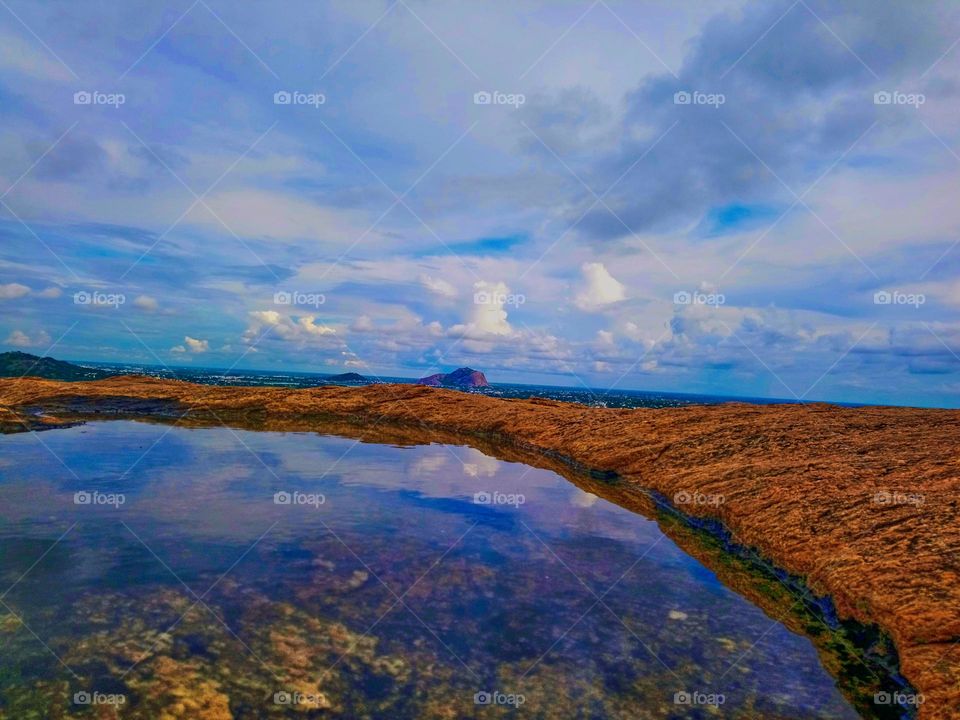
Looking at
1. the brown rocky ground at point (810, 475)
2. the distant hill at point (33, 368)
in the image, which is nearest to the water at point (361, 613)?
the brown rocky ground at point (810, 475)

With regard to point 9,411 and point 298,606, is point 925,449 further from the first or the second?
point 9,411

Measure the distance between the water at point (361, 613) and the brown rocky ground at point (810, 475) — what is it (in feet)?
7.28

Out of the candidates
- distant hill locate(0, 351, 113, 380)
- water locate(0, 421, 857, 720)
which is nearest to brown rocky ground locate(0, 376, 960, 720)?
water locate(0, 421, 857, 720)

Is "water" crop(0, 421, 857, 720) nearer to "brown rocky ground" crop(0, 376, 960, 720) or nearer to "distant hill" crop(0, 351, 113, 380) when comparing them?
"brown rocky ground" crop(0, 376, 960, 720)

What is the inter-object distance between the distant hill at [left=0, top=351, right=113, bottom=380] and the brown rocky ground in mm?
55154

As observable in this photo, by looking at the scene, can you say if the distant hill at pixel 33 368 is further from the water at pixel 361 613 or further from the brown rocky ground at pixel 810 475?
the water at pixel 361 613

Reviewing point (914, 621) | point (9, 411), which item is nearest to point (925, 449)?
point (914, 621)

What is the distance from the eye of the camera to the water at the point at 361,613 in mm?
9727

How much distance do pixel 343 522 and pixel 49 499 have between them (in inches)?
435

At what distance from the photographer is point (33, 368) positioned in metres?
103

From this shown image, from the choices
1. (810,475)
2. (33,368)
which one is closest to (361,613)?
(810,475)

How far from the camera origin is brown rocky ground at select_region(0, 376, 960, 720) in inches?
484

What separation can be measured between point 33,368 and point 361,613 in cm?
12110

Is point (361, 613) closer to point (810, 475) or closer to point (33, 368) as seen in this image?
point (810, 475)
